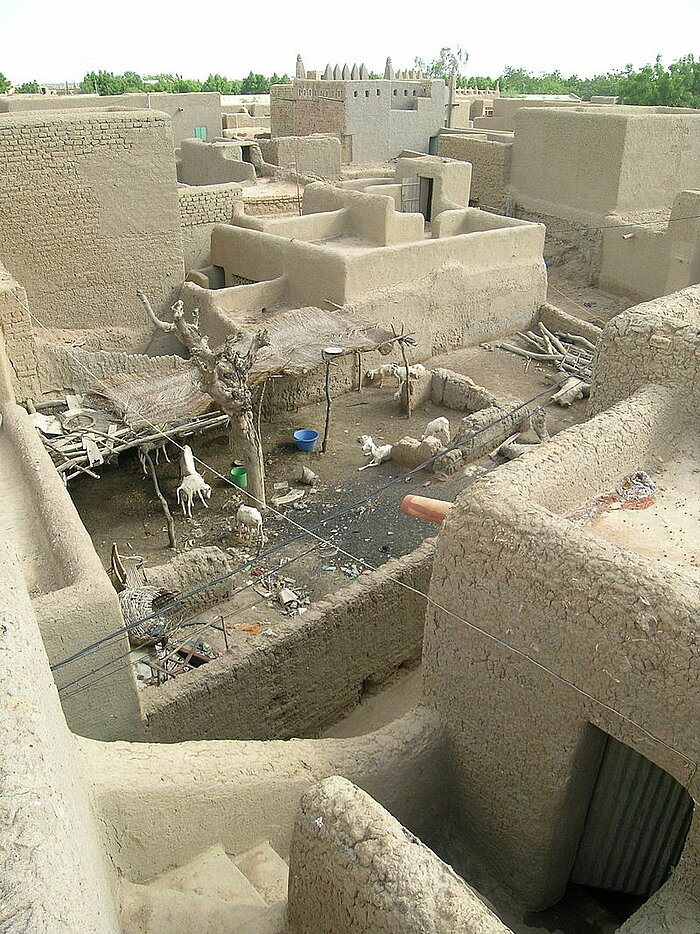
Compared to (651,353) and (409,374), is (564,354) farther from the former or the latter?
(651,353)

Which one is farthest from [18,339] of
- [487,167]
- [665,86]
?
[665,86]

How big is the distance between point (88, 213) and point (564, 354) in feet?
27.6

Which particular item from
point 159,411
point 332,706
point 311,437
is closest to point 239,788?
point 332,706

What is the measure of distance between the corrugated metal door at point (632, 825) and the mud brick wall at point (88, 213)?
34.3 feet

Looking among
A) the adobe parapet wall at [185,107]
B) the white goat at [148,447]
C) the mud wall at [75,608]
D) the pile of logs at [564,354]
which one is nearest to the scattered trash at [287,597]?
the mud wall at [75,608]

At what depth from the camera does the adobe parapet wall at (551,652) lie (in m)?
3.72

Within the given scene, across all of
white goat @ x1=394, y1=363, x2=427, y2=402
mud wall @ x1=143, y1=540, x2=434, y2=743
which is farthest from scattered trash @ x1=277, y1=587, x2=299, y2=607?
white goat @ x1=394, y1=363, x2=427, y2=402

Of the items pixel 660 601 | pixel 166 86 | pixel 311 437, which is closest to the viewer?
pixel 660 601

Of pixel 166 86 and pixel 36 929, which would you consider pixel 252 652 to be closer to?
pixel 36 929

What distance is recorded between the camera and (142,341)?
43.1 ft

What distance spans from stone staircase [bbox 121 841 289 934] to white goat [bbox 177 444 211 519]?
592 centimetres

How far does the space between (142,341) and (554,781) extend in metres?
10.6

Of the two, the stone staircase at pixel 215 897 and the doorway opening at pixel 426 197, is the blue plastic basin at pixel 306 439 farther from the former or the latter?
the doorway opening at pixel 426 197

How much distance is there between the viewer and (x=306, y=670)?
6809 mm
